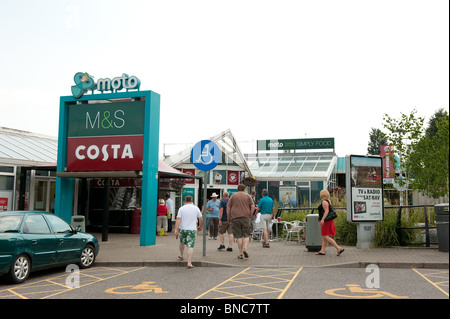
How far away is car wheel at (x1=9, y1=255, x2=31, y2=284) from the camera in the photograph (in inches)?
327

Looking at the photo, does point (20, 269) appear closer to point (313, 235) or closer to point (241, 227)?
point (241, 227)

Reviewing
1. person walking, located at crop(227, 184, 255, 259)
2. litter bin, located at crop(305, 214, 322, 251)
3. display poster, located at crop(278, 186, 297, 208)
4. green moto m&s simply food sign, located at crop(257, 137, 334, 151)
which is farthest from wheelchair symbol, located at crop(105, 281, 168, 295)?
green moto m&s simply food sign, located at crop(257, 137, 334, 151)

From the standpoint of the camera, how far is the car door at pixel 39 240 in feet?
29.1

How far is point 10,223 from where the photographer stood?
8.80 metres

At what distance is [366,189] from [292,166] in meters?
20.2

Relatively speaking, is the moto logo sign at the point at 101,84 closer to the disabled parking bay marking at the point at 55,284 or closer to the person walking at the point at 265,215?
the person walking at the point at 265,215

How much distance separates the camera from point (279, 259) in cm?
1119

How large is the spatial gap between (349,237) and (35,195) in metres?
12.9

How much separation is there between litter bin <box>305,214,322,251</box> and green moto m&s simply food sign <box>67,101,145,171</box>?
5.68 metres

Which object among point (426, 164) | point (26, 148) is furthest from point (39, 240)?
point (26, 148)
